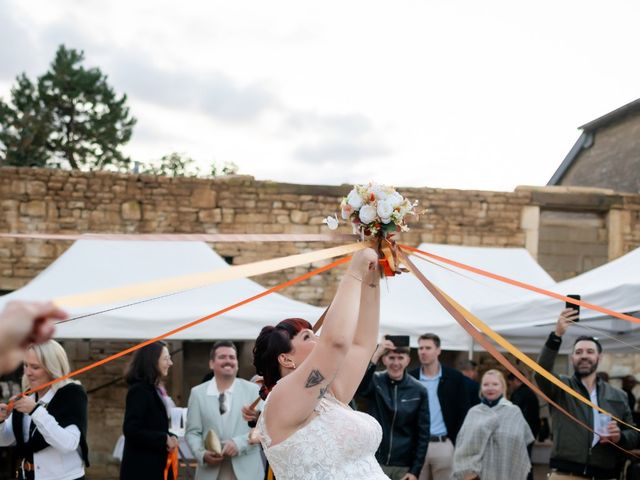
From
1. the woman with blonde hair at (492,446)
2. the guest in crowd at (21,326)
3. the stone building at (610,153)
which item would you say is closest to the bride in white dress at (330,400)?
the guest in crowd at (21,326)

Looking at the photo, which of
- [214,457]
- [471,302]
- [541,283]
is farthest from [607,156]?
[214,457]

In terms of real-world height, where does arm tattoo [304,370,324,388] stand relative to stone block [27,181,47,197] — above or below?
below

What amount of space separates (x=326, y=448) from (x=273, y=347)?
1.54 ft

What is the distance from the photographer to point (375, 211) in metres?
3.15

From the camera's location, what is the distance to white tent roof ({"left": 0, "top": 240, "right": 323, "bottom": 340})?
25.3ft

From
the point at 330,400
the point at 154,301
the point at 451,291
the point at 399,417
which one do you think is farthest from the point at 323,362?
the point at 451,291

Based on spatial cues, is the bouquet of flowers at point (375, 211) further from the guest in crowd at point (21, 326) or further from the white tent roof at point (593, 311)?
the white tent roof at point (593, 311)

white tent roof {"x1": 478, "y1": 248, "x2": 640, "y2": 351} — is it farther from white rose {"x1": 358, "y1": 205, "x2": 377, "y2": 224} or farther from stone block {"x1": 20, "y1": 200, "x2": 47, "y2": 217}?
stone block {"x1": 20, "y1": 200, "x2": 47, "y2": 217}

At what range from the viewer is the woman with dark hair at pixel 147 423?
573 centimetres

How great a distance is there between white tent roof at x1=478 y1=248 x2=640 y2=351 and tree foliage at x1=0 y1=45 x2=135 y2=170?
2838cm

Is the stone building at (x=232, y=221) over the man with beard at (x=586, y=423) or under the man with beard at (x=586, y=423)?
over

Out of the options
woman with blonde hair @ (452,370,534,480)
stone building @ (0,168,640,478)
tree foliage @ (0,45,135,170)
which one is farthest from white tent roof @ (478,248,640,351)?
tree foliage @ (0,45,135,170)

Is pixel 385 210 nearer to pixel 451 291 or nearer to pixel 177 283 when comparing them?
pixel 177 283

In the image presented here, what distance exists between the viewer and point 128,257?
933cm
